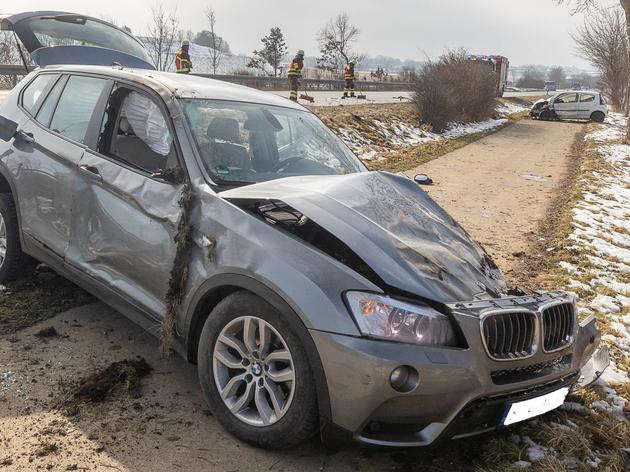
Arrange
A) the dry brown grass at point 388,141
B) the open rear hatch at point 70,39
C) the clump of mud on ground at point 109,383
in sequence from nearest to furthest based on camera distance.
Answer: the clump of mud on ground at point 109,383 < the open rear hatch at point 70,39 < the dry brown grass at point 388,141

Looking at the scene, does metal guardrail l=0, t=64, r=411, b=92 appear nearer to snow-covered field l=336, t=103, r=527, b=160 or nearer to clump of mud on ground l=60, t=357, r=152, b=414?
snow-covered field l=336, t=103, r=527, b=160

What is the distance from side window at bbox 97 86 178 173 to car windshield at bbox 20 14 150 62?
8.11 ft

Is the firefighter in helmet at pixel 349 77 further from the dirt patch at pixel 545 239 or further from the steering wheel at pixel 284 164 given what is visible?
the steering wheel at pixel 284 164

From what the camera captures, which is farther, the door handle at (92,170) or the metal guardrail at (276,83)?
the metal guardrail at (276,83)

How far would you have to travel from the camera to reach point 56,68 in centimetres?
428

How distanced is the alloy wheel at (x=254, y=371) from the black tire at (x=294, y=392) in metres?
0.03

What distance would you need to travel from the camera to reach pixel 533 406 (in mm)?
2541

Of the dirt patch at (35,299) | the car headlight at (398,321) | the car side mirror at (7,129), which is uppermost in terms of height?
the car side mirror at (7,129)

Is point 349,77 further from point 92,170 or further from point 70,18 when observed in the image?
point 92,170

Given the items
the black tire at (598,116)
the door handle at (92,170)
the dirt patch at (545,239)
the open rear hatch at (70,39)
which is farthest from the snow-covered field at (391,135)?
the black tire at (598,116)

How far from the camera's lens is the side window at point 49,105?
13.1 ft

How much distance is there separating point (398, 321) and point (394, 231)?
644mm

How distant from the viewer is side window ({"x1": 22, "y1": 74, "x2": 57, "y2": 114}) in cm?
420

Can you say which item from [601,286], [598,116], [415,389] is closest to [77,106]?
[415,389]
